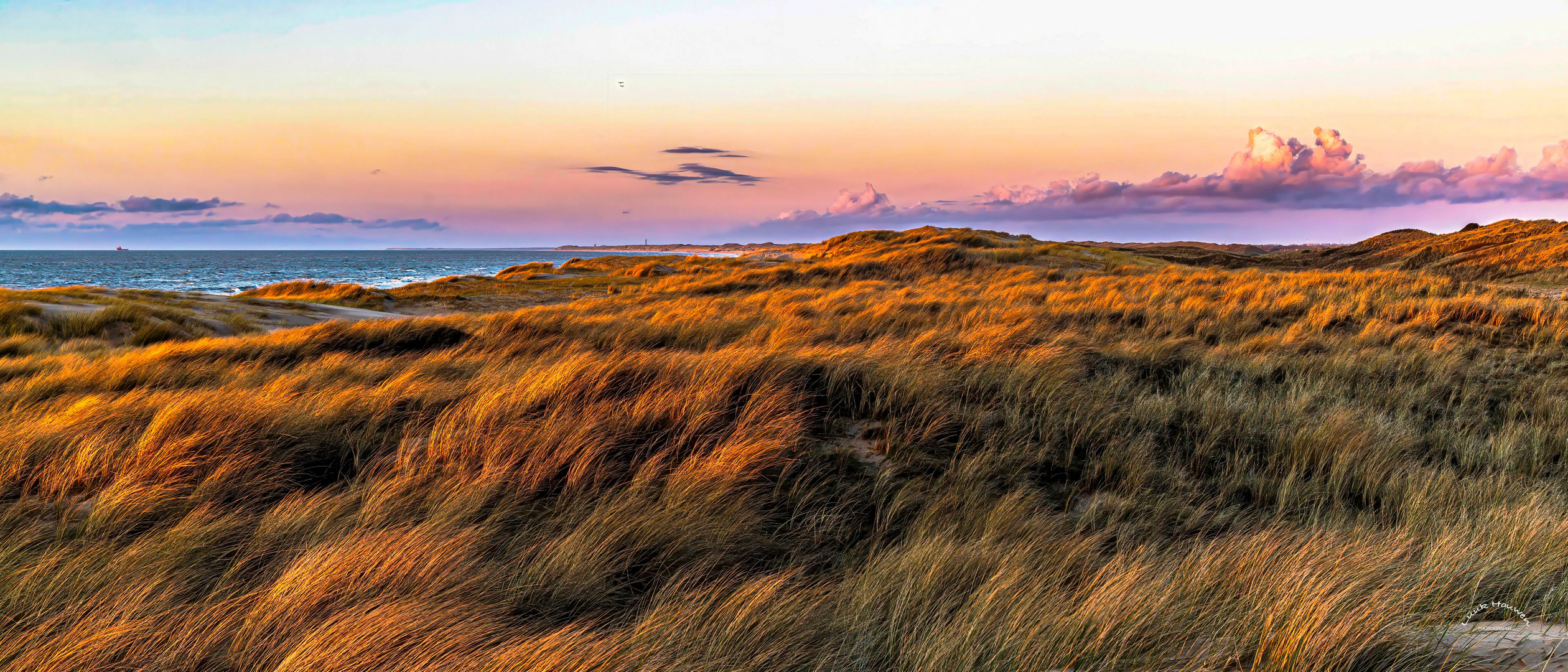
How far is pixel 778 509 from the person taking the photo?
3.42 meters

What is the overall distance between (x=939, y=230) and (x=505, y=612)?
149 feet

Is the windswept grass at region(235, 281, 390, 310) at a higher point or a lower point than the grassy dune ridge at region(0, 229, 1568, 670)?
higher

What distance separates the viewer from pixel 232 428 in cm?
387

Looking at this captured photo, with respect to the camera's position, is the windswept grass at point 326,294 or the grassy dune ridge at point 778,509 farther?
the windswept grass at point 326,294

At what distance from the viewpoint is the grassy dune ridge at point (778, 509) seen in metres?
2.16

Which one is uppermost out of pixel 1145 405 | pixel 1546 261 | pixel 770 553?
pixel 1546 261

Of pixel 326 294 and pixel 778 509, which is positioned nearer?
pixel 778 509

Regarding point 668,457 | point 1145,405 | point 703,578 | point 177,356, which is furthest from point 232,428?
point 1145,405

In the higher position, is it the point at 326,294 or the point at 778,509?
the point at 326,294

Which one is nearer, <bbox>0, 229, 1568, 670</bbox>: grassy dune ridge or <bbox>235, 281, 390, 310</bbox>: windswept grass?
<bbox>0, 229, 1568, 670</bbox>: grassy dune ridge

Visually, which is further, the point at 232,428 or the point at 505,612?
the point at 232,428

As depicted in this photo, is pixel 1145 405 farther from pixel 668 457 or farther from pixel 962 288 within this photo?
pixel 962 288

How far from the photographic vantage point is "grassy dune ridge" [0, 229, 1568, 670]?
2.16 metres

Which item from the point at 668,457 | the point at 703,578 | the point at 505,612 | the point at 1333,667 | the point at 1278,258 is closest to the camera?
the point at 1333,667
